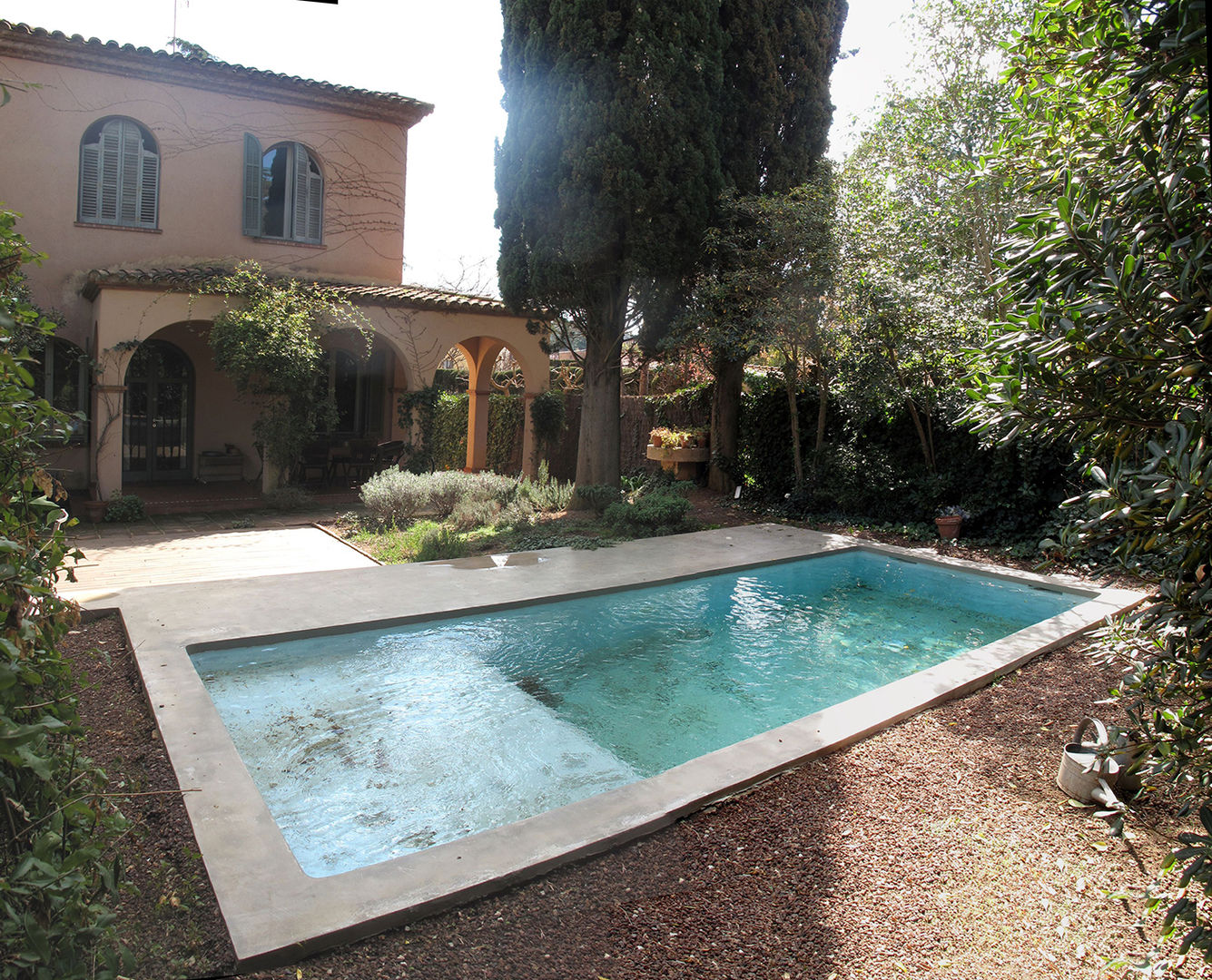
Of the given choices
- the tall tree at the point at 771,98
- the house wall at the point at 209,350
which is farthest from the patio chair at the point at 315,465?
the tall tree at the point at 771,98

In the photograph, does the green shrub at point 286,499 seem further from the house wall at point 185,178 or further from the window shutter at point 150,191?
the window shutter at point 150,191

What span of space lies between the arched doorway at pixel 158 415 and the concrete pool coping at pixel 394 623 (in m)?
8.61

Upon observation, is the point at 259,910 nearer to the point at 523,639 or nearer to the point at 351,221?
the point at 523,639

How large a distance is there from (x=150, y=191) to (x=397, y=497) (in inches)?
280

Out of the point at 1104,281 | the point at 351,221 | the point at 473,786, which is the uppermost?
the point at 351,221

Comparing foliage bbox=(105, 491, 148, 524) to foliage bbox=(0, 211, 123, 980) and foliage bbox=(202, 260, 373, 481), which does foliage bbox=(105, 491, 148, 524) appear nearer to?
foliage bbox=(202, 260, 373, 481)

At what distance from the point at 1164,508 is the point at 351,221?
1520 centimetres

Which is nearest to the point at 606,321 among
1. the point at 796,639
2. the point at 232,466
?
the point at 796,639

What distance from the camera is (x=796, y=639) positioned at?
7.50 m

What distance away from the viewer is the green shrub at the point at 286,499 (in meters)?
12.5

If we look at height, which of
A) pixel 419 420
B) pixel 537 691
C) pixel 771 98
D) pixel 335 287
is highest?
pixel 771 98

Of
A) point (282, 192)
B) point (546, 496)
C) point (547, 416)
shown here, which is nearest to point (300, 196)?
point (282, 192)

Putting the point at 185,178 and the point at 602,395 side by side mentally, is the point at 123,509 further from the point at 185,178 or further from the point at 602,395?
the point at 602,395

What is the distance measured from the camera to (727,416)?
1497cm
